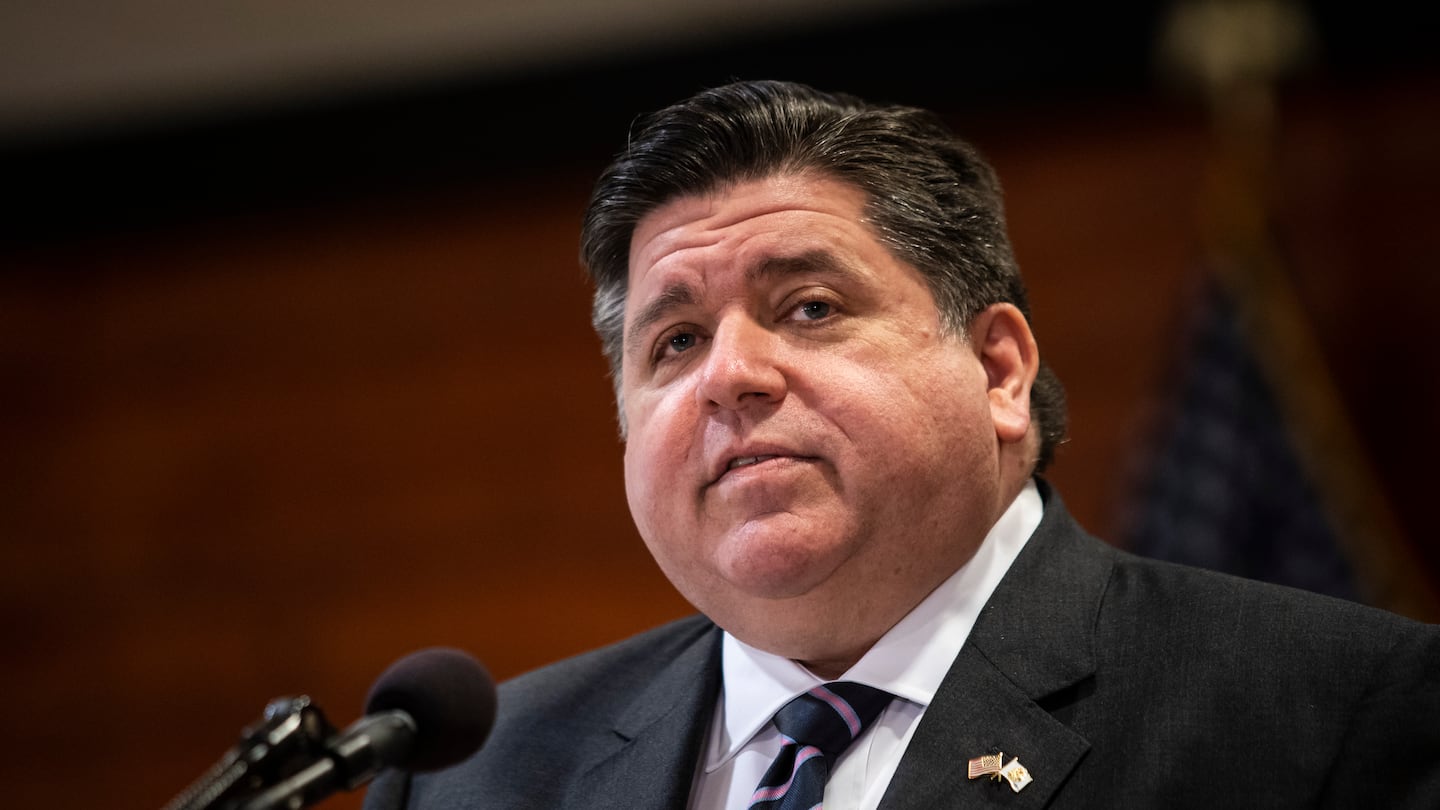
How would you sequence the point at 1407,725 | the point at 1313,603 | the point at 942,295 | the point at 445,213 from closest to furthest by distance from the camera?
the point at 1407,725 → the point at 1313,603 → the point at 942,295 → the point at 445,213

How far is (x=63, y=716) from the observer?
426cm

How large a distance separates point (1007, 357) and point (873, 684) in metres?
0.50

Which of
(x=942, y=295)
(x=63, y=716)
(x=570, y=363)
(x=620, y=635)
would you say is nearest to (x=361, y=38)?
(x=570, y=363)

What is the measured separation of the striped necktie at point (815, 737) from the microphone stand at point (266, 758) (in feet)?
2.04

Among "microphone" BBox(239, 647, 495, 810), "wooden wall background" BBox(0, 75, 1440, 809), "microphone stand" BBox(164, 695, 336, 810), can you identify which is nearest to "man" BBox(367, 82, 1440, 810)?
"microphone" BBox(239, 647, 495, 810)

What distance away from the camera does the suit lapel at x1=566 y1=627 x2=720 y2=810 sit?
1.84 meters

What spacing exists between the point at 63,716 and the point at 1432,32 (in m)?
4.30

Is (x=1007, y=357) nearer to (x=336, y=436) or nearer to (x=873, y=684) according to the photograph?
(x=873, y=684)

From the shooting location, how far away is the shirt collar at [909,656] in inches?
69.5

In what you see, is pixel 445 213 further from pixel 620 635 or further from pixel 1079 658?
pixel 1079 658

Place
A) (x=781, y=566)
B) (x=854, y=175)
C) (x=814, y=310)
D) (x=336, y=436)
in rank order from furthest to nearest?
1. (x=336, y=436)
2. (x=854, y=175)
3. (x=814, y=310)
4. (x=781, y=566)

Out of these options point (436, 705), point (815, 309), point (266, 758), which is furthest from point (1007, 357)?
point (266, 758)

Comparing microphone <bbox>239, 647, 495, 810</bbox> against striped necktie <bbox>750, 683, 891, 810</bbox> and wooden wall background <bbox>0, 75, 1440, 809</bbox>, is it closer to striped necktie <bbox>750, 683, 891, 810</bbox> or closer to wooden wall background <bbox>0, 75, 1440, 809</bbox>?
striped necktie <bbox>750, 683, 891, 810</bbox>

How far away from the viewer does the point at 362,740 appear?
131 cm
